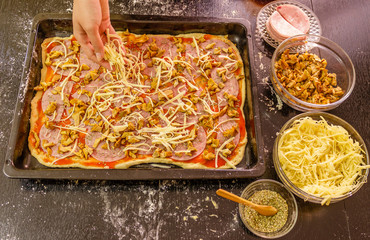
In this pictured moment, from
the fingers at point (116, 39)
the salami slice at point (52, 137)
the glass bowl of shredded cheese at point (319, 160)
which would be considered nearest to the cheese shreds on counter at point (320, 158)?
the glass bowl of shredded cheese at point (319, 160)

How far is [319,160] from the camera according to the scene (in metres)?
2.07

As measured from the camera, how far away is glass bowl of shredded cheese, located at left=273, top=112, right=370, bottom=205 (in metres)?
1.98

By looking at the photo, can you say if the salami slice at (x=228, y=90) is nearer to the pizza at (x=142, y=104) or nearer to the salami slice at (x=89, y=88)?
the pizza at (x=142, y=104)

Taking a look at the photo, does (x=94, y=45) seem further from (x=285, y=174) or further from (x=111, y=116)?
(x=285, y=174)

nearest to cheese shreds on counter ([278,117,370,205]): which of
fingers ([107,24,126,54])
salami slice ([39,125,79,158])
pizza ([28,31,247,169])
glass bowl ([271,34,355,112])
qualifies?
glass bowl ([271,34,355,112])

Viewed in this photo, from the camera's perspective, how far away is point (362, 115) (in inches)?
94.6

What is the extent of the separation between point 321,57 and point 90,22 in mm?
1817

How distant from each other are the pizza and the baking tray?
59 millimetres

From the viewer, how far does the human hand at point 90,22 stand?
1.73 m

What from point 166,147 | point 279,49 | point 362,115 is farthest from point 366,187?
point 166,147

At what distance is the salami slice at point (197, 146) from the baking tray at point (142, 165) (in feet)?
0.32

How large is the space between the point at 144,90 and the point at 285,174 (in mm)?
1157

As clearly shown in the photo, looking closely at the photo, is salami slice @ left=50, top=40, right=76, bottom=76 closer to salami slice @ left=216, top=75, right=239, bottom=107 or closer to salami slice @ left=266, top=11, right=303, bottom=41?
salami slice @ left=216, top=75, right=239, bottom=107

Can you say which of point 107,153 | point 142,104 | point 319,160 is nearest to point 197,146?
point 142,104
